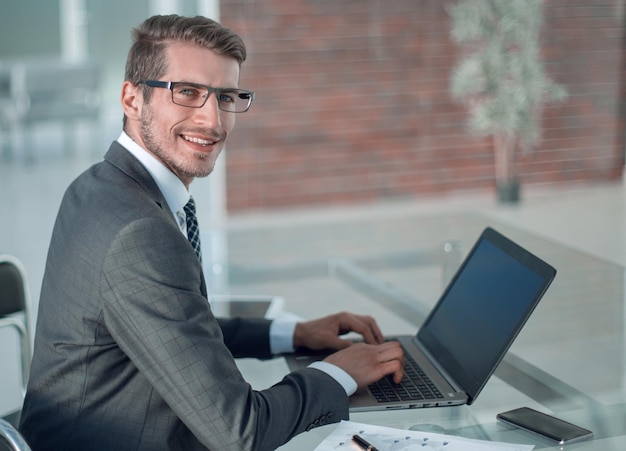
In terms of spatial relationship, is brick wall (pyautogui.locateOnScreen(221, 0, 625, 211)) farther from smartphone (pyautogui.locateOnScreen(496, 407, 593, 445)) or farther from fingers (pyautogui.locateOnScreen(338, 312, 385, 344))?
smartphone (pyautogui.locateOnScreen(496, 407, 593, 445))

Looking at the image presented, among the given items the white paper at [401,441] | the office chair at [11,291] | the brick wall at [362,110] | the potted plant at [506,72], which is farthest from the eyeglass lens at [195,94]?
the potted plant at [506,72]

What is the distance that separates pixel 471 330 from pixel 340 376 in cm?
30

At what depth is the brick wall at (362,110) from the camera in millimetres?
5441

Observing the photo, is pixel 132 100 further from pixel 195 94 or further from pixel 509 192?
pixel 509 192

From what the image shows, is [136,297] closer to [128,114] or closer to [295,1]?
[128,114]

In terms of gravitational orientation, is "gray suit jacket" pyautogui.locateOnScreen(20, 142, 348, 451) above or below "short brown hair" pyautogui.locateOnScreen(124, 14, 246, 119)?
below

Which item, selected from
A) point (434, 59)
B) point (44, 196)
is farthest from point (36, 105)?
point (434, 59)

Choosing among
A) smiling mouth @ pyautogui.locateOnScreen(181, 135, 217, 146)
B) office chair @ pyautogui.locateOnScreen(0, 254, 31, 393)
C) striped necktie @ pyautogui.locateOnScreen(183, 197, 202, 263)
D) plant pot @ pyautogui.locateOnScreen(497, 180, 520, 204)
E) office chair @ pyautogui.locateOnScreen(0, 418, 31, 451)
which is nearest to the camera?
office chair @ pyautogui.locateOnScreen(0, 418, 31, 451)

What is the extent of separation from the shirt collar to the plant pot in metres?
4.49

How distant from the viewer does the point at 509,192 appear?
18.8 ft

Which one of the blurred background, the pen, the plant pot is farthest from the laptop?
the plant pot

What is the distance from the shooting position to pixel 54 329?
1372mm

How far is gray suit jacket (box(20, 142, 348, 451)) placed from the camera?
122 centimetres

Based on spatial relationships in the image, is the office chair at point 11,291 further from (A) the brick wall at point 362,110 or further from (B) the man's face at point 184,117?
(A) the brick wall at point 362,110
